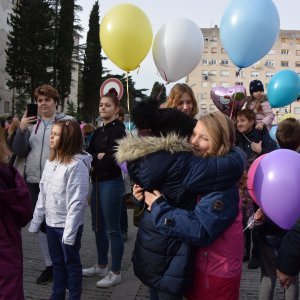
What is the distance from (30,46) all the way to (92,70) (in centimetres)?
1058

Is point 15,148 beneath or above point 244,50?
beneath

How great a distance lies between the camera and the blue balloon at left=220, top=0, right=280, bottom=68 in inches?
159

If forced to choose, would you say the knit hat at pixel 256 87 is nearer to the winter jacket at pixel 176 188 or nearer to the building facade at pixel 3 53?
the winter jacket at pixel 176 188

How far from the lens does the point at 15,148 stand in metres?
4.06

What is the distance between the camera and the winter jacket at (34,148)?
4055mm

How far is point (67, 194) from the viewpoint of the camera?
3248 millimetres

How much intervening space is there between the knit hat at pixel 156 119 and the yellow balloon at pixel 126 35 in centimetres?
199

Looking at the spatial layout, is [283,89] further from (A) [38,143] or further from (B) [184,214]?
(B) [184,214]

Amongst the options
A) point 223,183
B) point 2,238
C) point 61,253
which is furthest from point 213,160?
point 61,253

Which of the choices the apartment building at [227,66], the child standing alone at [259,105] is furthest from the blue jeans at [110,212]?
the apartment building at [227,66]

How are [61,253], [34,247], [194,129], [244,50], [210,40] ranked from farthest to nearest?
[210,40], [34,247], [244,50], [61,253], [194,129]

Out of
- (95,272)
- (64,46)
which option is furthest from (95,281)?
(64,46)

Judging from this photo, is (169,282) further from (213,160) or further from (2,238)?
(2,238)

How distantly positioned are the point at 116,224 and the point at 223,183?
1936mm
